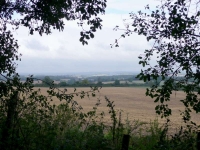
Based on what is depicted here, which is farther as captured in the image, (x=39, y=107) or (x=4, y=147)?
(x=39, y=107)

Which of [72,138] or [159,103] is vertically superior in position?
[159,103]

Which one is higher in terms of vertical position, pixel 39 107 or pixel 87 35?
pixel 87 35

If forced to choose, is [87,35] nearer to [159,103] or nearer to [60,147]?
[159,103]

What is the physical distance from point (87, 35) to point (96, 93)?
1.20 meters

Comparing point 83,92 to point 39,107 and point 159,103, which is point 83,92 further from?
point 159,103

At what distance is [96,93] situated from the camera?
538 centimetres

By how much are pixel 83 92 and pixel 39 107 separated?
2.89 feet

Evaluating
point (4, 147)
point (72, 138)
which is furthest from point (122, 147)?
point (4, 147)

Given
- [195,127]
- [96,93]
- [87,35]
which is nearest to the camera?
[195,127]

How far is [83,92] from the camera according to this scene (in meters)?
5.15

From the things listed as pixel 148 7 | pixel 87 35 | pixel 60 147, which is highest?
pixel 148 7

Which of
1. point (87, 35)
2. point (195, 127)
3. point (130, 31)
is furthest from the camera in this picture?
point (87, 35)

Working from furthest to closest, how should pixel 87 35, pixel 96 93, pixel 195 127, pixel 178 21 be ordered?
pixel 96 93 → pixel 87 35 → pixel 195 127 → pixel 178 21

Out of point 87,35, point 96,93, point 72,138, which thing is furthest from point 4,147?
→ point 87,35
